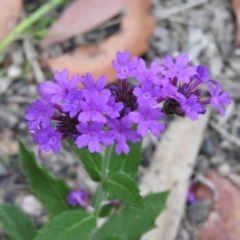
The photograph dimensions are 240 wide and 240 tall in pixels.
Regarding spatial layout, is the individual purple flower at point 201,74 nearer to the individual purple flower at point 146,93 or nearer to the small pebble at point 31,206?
the individual purple flower at point 146,93

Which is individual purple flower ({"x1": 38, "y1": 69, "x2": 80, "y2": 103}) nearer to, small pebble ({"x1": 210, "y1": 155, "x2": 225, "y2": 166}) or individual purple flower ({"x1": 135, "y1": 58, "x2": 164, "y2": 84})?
individual purple flower ({"x1": 135, "y1": 58, "x2": 164, "y2": 84})

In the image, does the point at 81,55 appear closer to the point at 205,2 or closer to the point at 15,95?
the point at 15,95

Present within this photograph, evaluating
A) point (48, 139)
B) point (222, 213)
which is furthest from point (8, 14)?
point (48, 139)

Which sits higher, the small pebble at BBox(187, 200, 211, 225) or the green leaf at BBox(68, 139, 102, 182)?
the green leaf at BBox(68, 139, 102, 182)

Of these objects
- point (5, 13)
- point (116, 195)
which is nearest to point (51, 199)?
point (116, 195)

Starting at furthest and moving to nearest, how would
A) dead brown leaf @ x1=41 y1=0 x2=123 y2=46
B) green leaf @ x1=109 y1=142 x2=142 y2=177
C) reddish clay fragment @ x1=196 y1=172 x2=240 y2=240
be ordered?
dead brown leaf @ x1=41 y1=0 x2=123 y2=46
reddish clay fragment @ x1=196 y1=172 x2=240 y2=240
green leaf @ x1=109 y1=142 x2=142 y2=177

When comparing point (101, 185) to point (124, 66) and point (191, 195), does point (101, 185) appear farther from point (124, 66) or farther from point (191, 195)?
point (191, 195)

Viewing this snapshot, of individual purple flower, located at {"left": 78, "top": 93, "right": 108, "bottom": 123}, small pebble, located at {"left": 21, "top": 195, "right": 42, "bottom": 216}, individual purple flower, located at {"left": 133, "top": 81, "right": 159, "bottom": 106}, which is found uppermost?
individual purple flower, located at {"left": 78, "top": 93, "right": 108, "bottom": 123}

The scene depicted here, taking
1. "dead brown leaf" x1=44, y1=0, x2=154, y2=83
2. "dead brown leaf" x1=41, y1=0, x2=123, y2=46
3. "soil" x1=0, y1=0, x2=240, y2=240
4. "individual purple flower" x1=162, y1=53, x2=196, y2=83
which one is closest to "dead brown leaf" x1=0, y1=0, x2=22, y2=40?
"soil" x1=0, y1=0, x2=240, y2=240
